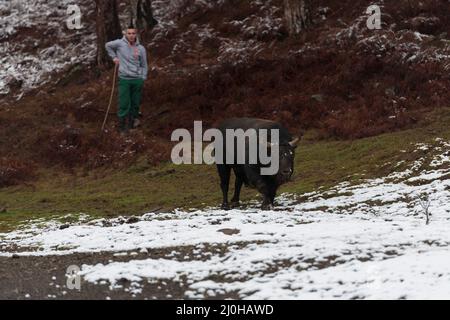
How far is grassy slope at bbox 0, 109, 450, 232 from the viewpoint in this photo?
1597 centimetres

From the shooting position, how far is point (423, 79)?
21.8m

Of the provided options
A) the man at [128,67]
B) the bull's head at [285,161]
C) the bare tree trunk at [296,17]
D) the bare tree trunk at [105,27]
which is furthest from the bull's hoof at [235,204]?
the bare tree trunk at [105,27]

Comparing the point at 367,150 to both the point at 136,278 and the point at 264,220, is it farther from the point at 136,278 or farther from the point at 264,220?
the point at 136,278

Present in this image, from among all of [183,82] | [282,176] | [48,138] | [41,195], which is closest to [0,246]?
[282,176]

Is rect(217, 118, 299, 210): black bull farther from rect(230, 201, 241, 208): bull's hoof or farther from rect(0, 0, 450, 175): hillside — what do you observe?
rect(0, 0, 450, 175): hillside

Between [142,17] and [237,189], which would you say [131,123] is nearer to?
[237,189]

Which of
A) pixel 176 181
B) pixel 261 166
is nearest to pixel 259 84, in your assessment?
pixel 176 181

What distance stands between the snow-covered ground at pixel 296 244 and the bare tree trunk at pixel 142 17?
1750cm

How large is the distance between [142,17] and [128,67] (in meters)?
10.9

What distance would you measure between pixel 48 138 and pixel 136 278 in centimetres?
1533

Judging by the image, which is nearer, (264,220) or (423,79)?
(264,220)

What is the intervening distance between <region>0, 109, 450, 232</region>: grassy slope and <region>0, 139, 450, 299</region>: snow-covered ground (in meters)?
1.34

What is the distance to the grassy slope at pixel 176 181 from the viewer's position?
1597cm

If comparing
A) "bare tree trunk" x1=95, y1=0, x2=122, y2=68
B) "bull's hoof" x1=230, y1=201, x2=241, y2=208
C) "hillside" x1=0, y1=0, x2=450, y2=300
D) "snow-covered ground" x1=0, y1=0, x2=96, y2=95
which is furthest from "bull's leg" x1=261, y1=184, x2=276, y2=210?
"snow-covered ground" x1=0, y1=0, x2=96, y2=95
